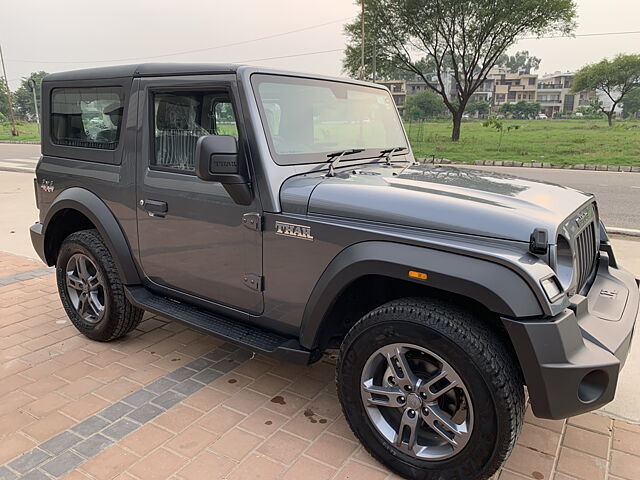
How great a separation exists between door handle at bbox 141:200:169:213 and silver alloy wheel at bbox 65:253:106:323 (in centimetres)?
75

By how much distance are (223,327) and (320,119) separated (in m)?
1.38

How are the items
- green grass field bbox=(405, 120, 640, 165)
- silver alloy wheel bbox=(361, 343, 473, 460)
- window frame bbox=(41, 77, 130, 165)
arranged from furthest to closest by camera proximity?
green grass field bbox=(405, 120, 640, 165) < window frame bbox=(41, 77, 130, 165) < silver alloy wheel bbox=(361, 343, 473, 460)

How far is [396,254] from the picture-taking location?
2221 mm

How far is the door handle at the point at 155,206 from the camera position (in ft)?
10.3

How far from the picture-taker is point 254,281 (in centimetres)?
280

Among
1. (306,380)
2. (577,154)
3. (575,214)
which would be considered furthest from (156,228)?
(577,154)

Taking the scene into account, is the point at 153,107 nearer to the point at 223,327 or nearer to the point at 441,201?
the point at 223,327

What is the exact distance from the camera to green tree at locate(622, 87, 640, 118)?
2356 inches

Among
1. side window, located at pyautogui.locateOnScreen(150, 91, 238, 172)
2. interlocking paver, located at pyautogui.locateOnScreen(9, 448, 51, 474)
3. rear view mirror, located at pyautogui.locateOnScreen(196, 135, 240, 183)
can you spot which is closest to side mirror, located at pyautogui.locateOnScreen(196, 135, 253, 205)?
rear view mirror, located at pyautogui.locateOnScreen(196, 135, 240, 183)

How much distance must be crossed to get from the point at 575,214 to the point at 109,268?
2925 millimetres

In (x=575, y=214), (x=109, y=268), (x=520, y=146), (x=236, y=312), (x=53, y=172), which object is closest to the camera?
(x=575, y=214)

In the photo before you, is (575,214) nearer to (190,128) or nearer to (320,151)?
(320,151)

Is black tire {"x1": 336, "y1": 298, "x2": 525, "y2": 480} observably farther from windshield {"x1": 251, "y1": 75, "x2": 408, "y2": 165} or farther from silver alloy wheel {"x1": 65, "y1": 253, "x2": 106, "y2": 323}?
silver alloy wheel {"x1": 65, "y1": 253, "x2": 106, "y2": 323}

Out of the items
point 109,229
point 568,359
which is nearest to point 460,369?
point 568,359
